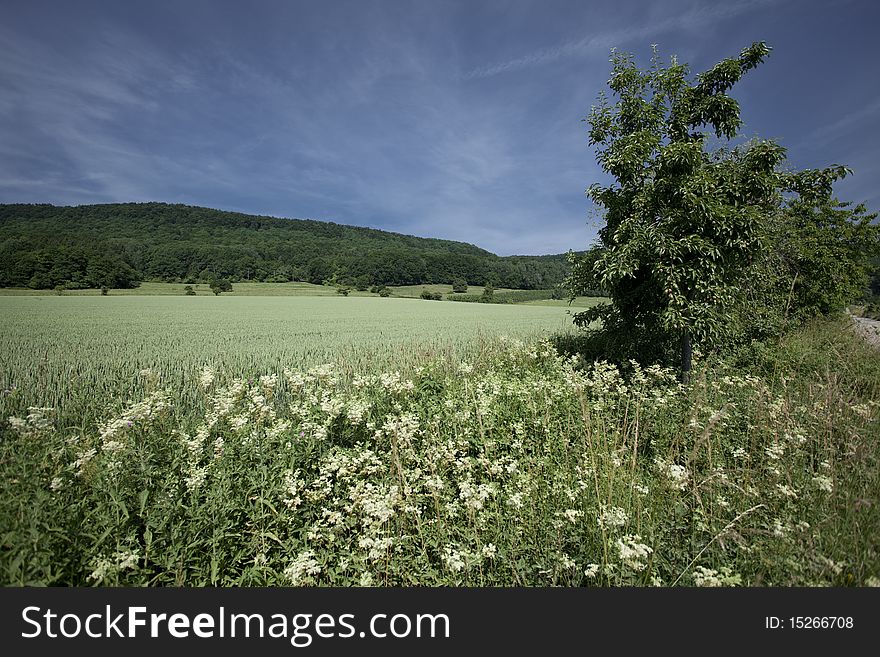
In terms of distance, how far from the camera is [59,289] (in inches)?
1826

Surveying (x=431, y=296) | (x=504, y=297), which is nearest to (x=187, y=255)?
(x=431, y=296)

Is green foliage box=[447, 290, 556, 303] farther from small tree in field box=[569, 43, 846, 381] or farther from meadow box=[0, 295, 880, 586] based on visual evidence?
meadow box=[0, 295, 880, 586]

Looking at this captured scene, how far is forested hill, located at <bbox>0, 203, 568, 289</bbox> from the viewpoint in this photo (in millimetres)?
46344

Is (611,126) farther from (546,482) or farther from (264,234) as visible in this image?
(264,234)

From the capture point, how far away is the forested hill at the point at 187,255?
1825 inches

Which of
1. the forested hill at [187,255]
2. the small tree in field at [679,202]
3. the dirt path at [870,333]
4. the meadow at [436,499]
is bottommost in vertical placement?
the meadow at [436,499]

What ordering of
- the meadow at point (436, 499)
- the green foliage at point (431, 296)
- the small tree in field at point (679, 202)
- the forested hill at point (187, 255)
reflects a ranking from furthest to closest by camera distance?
1. the green foliage at point (431, 296)
2. the forested hill at point (187, 255)
3. the small tree in field at point (679, 202)
4. the meadow at point (436, 499)

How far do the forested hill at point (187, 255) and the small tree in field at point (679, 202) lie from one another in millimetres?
59878

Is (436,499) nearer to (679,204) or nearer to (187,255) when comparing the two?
(679,204)

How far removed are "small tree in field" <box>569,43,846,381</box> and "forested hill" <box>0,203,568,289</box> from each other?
59878 mm

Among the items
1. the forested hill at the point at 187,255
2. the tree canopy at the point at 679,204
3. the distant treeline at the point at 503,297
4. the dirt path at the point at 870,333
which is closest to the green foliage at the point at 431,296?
the distant treeline at the point at 503,297

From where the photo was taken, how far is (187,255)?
71.2 m

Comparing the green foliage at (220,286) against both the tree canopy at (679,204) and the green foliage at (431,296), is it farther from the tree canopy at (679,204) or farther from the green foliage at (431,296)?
the tree canopy at (679,204)

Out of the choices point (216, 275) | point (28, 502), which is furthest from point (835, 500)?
point (216, 275)
